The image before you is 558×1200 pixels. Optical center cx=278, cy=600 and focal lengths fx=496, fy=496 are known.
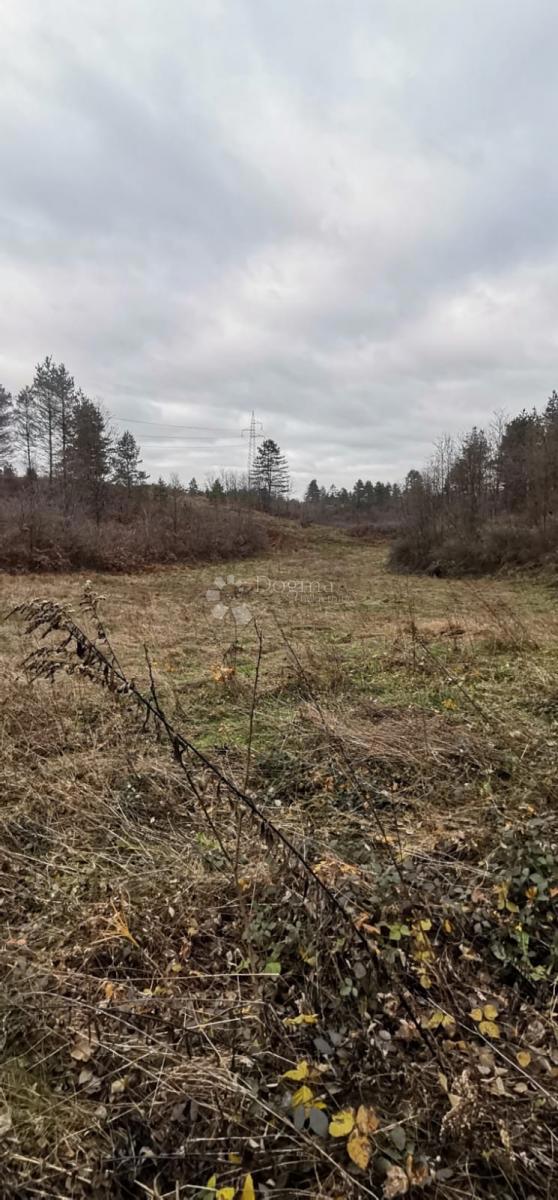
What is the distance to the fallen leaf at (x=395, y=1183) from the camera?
1.22m

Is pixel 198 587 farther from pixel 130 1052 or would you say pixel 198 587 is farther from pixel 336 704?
pixel 130 1052

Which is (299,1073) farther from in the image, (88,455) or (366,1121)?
(88,455)

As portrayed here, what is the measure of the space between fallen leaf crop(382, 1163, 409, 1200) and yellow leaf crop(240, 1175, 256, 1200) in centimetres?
33

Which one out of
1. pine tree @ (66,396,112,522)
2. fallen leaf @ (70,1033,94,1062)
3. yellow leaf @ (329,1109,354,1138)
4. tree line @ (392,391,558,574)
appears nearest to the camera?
yellow leaf @ (329,1109,354,1138)

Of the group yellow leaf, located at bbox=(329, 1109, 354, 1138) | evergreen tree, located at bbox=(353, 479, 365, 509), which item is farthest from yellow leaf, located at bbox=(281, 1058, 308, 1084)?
evergreen tree, located at bbox=(353, 479, 365, 509)

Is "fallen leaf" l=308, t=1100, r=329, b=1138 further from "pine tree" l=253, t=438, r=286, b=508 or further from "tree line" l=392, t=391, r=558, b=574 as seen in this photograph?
"pine tree" l=253, t=438, r=286, b=508

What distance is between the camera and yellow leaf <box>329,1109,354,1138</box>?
1.32 meters

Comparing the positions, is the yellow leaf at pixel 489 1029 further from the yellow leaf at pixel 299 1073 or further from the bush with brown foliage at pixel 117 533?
the bush with brown foliage at pixel 117 533

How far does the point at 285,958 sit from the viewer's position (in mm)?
1902

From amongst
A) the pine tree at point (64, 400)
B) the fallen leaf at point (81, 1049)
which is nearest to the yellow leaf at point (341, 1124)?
the fallen leaf at point (81, 1049)

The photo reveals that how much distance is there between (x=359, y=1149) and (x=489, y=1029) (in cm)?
57

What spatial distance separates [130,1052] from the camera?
158 cm

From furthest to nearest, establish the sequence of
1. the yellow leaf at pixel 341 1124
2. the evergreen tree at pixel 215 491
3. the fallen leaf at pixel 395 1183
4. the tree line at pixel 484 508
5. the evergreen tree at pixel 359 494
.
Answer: the evergreen tree at pixel 359 494 < the evergreen tree at pixel 215 491 < the tree line at pixel 484 508 < the yellow leaf at pixel 341 1124 < the fallen leaf at pixel 395 1183

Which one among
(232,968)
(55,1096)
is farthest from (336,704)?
(55,1096)
